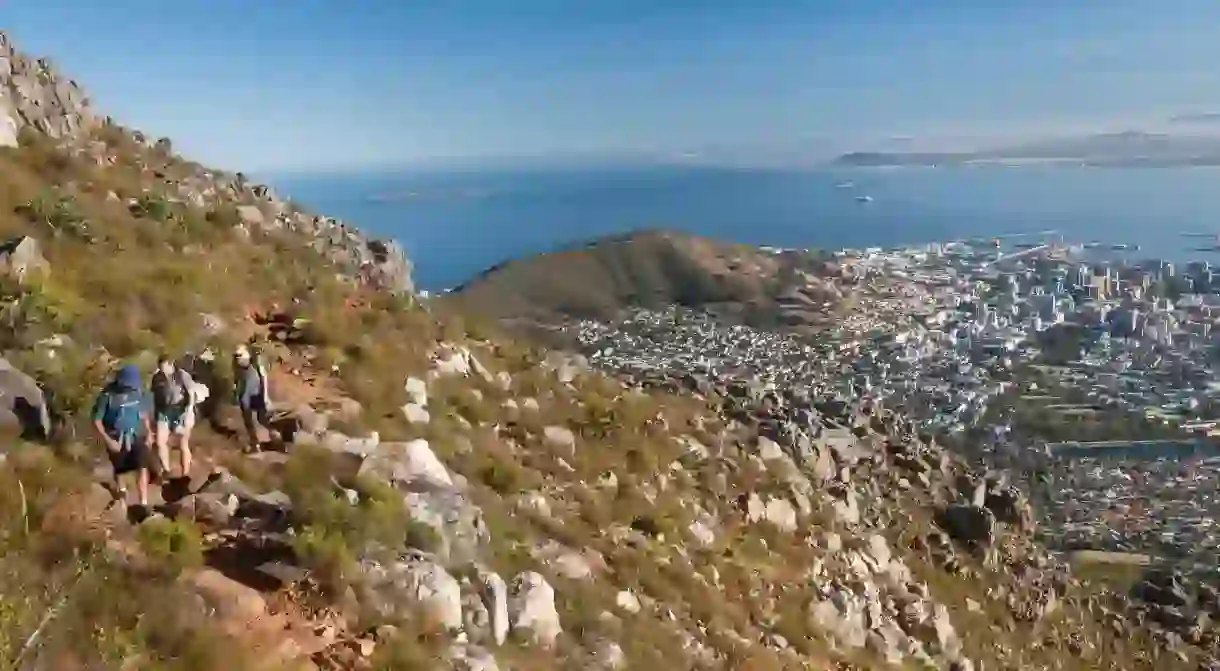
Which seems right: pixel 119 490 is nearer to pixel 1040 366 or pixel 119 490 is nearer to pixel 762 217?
pixel 1040 366

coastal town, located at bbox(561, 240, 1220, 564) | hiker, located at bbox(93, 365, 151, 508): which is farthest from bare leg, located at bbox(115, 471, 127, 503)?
coastal town, located at bbox(561, 240, 1220, 564)

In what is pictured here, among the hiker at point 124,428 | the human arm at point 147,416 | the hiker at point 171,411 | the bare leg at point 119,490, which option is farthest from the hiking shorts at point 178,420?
the bare leg at point 119,490

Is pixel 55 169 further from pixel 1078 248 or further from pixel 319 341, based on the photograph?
pixel 1078 248

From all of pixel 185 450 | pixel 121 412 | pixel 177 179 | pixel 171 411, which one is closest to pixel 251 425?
pixel 185 450

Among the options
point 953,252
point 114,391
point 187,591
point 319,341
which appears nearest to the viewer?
point 187,591

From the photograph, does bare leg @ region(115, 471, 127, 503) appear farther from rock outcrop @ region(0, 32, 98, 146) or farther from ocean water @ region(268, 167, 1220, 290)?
ocean water @ region(268, 167, 1220, 290)

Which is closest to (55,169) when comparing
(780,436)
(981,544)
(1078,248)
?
(780,436)
